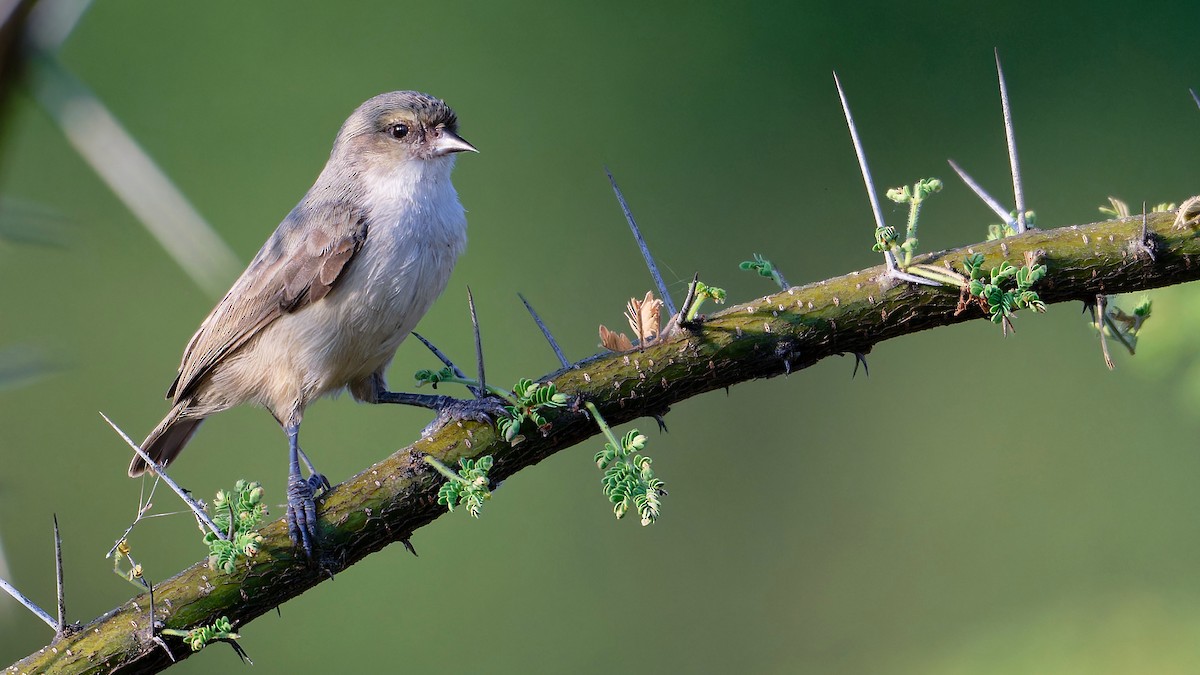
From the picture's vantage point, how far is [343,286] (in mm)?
2688

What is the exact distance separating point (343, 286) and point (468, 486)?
3.75 feet

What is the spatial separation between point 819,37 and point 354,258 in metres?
3.42

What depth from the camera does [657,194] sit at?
16.9ft

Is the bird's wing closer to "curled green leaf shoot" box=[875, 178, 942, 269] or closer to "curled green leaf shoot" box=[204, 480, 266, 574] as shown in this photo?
"curled green leaf shoot" box=[204, 480, 266, 574]

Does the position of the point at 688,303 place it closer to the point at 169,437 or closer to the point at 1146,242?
the point at 1146,242

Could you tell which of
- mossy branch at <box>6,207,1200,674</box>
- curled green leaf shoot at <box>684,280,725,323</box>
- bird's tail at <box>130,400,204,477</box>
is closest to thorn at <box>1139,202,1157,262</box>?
mossy branch at <box>6,207,1200,674</box>

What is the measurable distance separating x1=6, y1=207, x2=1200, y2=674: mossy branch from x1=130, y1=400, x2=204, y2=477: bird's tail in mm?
1221

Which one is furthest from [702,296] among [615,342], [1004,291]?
[1004,291]

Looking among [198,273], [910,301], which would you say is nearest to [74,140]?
[198,273]

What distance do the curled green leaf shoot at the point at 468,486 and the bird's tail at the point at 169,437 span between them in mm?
1440

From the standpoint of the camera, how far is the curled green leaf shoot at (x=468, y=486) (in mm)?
1673

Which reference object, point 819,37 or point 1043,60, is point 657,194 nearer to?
point 819,37

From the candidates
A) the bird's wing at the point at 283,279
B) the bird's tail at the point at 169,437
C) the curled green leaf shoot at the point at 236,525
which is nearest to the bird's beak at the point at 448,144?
the bird's wing at the point at 283,279

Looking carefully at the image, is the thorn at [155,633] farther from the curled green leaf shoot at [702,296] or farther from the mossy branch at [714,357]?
the curled green leaf shoot at [702,296]
